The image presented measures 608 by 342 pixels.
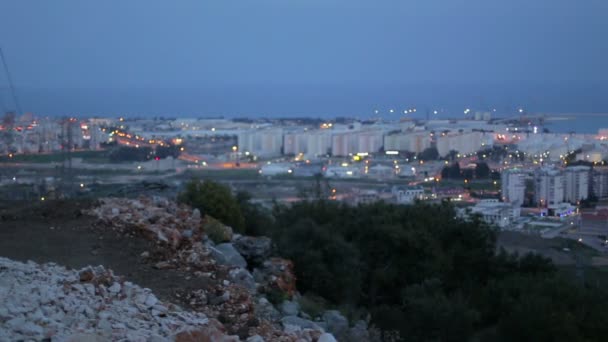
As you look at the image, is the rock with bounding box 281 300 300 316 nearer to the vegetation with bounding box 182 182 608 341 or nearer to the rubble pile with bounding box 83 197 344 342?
the rubble pile with bounding box 83 197 344 342

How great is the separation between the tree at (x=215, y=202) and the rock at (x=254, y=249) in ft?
7.68

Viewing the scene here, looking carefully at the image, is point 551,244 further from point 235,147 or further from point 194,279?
point 235,147

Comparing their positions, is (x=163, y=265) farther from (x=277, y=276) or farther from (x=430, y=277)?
(x=430, y=277)

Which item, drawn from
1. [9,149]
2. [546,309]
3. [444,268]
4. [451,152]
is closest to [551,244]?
[444,268]

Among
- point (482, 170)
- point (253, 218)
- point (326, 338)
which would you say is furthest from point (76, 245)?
point (482, 170)

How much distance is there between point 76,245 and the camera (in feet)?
28.1

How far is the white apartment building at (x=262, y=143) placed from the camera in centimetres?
2644

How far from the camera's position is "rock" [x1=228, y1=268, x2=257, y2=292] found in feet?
25.6

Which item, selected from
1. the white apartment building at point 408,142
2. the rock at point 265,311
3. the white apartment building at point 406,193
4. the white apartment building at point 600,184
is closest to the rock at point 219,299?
the rock at point 265,311

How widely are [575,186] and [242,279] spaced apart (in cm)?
1311

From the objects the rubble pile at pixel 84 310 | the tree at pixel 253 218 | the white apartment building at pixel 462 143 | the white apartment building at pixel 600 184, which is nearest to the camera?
the rubble pile at pixel 84 310

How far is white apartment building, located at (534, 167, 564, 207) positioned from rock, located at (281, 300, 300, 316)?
1197cm

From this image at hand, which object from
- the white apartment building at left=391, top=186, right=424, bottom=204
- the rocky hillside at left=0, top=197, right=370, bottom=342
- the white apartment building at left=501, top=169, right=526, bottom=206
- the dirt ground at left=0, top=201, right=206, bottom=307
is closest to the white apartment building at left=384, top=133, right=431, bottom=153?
the white apartment building at left=391, top=186, right=424, bottom=204

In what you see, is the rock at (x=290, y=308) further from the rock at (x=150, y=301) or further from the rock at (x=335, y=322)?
the rock at (x=150, y=301)
